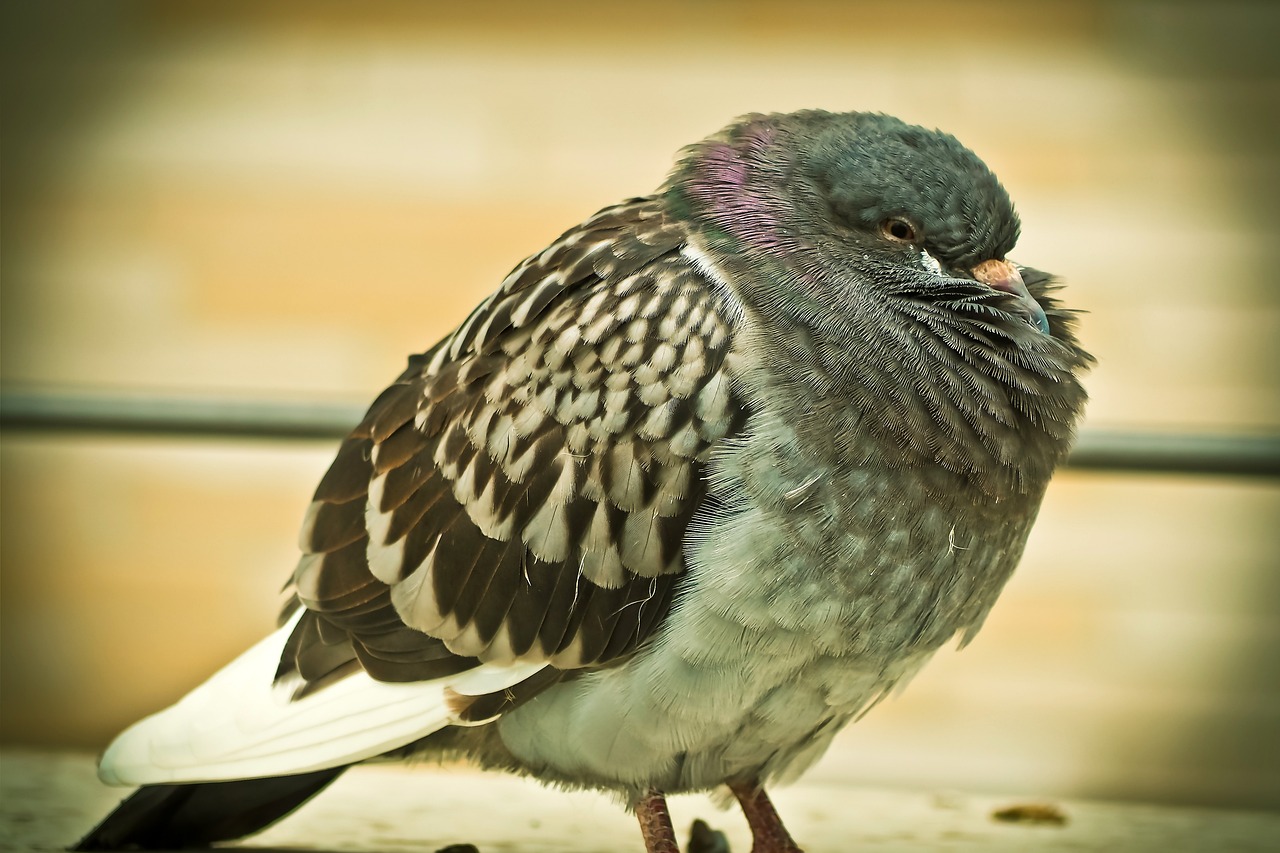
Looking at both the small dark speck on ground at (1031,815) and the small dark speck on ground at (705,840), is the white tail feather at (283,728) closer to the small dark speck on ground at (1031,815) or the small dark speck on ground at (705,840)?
the small dark speck on ground at (705,840)

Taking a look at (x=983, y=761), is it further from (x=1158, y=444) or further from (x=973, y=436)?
(x=973, y=436)

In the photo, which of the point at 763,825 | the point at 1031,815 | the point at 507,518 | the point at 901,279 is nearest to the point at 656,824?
the point at 763,825

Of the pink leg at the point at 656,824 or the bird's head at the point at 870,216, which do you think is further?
the pink leg at the point at 656,824

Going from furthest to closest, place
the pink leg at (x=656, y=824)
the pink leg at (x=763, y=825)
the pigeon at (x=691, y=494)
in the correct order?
the pink leg at (x=763, y=825) → the pink leg at (x=656, y=824) → the pigeon at (x=691, y=494)

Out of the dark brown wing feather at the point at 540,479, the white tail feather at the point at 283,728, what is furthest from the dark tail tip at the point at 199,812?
the dark brown wing feather at the point at 540,479

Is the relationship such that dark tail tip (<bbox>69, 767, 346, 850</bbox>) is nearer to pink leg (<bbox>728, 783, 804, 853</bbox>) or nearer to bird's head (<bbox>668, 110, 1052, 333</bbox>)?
pink leg (<bbox>728, 783, 804, 853</bbox>)

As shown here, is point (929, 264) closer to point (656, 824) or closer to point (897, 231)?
point (897, 231)

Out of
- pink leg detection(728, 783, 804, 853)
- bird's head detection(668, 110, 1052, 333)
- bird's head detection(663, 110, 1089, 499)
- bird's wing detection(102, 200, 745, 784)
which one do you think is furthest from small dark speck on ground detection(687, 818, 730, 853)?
bird's head detection(668, 110, 1052, 333)

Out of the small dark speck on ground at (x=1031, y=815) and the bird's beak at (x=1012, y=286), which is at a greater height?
the bird's beak at (x=1012, y=286)
